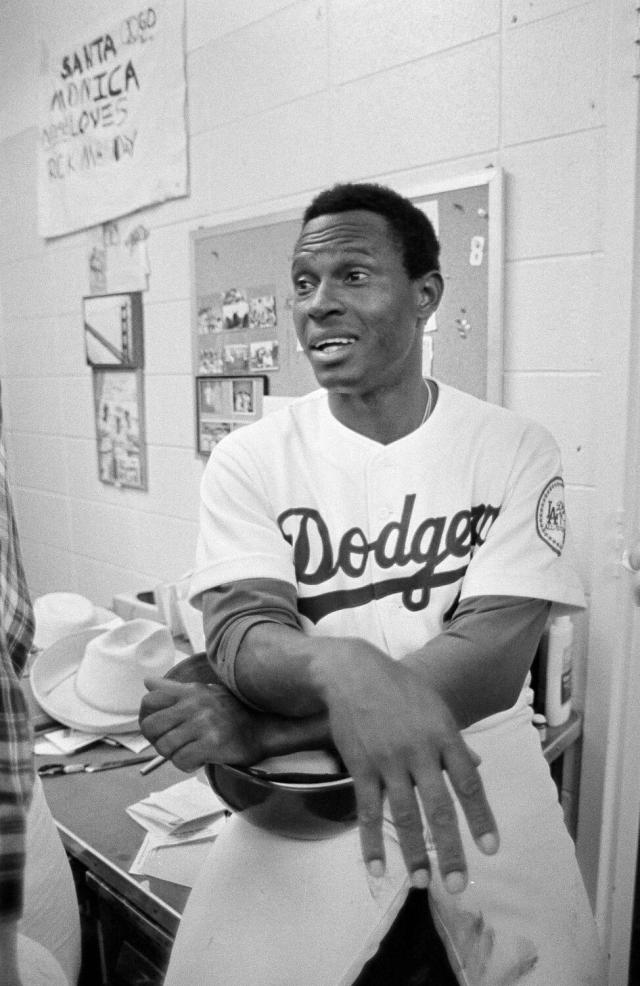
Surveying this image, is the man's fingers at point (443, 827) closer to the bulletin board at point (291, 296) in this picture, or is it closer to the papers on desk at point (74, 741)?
the papers on desk at point (74, 741)

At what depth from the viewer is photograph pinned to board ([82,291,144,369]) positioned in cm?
216

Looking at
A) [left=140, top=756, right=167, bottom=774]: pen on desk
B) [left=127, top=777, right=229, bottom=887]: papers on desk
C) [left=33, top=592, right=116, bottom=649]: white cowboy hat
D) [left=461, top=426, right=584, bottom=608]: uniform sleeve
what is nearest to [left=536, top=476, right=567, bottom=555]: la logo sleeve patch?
[left=461, top=426, right=584, bottom=608]: uniform sleeve

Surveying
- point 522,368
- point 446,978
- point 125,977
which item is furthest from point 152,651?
point 522,368

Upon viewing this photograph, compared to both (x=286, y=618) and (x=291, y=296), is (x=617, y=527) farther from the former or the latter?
(x=291, y=296)

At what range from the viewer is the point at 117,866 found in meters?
1.03

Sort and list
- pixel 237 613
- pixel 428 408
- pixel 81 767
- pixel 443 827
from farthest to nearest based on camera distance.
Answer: pixel 81 767 < pixel 428 408 < pixel 237 613 < pixel 443 827

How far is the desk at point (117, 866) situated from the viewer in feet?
3.24

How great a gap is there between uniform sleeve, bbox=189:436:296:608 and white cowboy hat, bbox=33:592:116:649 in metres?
0.80

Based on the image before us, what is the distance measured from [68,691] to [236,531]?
0.67 metres

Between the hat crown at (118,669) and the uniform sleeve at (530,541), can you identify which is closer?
the uniform sleeve at (530,541)

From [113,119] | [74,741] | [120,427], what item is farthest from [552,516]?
[113,119]

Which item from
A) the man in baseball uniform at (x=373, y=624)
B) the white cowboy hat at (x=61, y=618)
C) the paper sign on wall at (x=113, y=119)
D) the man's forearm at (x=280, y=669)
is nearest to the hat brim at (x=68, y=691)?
the white cowboy hat at (x=61, y=618)

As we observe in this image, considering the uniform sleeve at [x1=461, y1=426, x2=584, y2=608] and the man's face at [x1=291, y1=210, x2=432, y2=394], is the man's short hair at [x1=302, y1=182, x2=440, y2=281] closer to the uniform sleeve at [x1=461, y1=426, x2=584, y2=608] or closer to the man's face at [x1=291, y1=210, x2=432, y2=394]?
the man's face at [x1=291, y1=210, x2=432, y2=394]

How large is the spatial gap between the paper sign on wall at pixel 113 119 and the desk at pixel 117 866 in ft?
4.72
